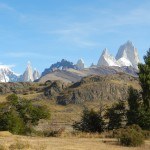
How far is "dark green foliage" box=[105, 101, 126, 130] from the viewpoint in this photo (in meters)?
47.5

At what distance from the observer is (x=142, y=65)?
158 feet

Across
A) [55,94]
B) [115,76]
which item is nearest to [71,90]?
[55,94]

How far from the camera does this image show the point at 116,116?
47750 millimetres

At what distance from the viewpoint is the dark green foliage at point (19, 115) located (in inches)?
1746

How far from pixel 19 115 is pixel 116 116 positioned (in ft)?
37.1

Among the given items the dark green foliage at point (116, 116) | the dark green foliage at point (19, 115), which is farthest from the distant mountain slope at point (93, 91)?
the dark green foliage at point (19, 115)

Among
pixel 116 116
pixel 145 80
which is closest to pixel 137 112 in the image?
pixel 116 116

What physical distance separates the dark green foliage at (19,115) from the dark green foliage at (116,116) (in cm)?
756

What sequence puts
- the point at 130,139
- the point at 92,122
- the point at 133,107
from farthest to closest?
the point at 92,122
the point at 133,107
the point at 130,139

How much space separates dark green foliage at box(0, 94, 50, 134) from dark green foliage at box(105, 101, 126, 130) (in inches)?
297

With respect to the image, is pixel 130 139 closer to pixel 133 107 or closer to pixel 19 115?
pixel 133 107

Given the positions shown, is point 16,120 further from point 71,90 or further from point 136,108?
point 71,90

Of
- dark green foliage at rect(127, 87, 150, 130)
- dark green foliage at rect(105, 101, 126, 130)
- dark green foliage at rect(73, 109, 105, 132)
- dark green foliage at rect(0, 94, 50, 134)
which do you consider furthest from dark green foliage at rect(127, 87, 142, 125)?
dark green foliage at rect(0, 94, 50, 134)

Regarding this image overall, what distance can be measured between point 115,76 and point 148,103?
14340 centimetres
